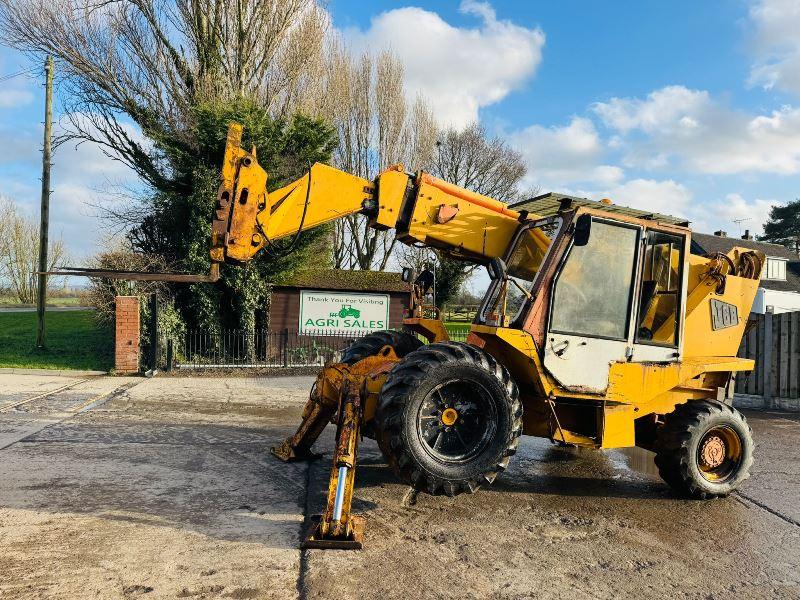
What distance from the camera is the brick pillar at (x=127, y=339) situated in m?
13.5

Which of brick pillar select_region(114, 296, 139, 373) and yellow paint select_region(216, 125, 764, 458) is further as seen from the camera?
brick pillar select_region(114, 296, 139, 373)

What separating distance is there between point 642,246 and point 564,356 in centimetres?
138

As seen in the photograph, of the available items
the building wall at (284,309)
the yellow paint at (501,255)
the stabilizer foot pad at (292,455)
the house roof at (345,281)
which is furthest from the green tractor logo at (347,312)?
the yellow paint at (501,255)

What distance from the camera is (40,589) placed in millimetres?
3375

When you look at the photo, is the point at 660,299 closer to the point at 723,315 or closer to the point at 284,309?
the point at 723,315

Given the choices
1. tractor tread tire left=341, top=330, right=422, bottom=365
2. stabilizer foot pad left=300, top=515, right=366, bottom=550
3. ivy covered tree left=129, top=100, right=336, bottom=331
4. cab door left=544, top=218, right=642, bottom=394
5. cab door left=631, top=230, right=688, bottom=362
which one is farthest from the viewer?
ivy covered tree left=129, top=100, right=336, bottom=331

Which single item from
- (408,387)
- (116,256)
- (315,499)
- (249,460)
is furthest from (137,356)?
(408,387)

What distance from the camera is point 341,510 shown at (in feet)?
13.6

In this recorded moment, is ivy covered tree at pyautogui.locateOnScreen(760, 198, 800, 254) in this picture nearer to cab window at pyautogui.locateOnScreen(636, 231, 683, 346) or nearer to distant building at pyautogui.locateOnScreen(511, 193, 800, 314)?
distant building at pyautogui.locateOnScreen(511, 193, 800, 314)

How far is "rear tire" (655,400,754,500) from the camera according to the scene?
5.59 m

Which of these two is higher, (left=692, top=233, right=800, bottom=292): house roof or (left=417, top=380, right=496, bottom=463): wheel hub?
(left=692, top=233, right=800, bottom=292): house roof

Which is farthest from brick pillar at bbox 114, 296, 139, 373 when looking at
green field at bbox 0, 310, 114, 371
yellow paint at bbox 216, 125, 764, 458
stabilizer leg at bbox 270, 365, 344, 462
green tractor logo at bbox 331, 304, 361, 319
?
yellow paint at bbox 216, 125, 764, 458

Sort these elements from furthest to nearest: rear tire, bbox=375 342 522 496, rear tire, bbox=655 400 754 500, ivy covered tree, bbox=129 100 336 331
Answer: ivy covered tree, bbox=129 100 336 331, rear tire, bbox=655 400 754 500, rear tire, bbox=375 342 522 496

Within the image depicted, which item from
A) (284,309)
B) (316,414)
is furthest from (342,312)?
(316,414)
